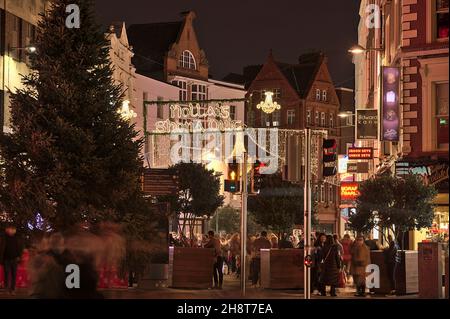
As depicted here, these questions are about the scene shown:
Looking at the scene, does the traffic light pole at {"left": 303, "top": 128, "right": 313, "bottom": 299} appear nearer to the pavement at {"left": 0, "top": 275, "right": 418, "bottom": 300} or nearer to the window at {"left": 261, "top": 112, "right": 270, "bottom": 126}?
the pavement at {"left": 0, "top": 275, "right": 418, "bottom": 300}

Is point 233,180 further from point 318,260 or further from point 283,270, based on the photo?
point 318,260

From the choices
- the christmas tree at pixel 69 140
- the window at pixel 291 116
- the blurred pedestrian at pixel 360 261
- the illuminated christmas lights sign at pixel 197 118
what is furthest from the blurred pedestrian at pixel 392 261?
the window at pixel 291 116

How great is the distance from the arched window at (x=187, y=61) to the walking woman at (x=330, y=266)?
50679 mm

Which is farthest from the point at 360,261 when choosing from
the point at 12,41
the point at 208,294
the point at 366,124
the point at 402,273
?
the point at 12,41

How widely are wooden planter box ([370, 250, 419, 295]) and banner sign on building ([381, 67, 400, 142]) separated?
6.78 m

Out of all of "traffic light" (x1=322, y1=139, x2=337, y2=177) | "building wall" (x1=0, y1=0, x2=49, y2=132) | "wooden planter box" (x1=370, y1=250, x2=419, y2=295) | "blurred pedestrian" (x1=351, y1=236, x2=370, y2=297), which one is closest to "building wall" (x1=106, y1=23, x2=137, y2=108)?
"building wall" (x1=0, y1=0, x2=49, y2=132)

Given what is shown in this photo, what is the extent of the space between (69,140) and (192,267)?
208 inches

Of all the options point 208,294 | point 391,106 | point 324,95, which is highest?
point 324,95

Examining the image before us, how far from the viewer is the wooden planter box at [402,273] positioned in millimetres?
28031

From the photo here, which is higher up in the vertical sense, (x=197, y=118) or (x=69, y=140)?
(x=197, y=118)

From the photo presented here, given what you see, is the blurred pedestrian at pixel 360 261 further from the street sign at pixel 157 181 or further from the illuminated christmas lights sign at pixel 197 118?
the illuminated christmas lights sign at pixel 197 118

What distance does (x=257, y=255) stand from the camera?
108 feet
